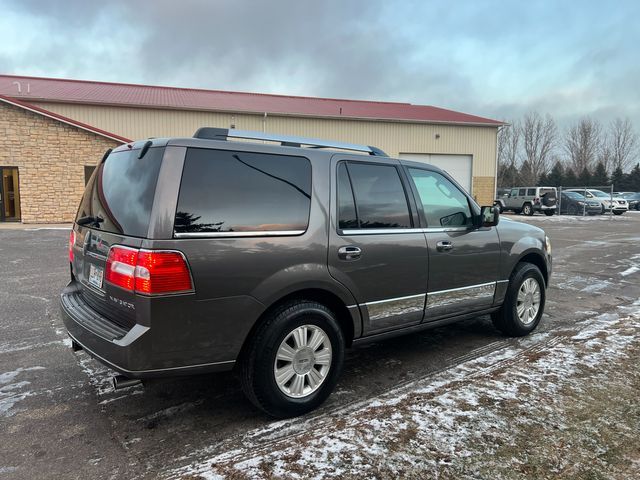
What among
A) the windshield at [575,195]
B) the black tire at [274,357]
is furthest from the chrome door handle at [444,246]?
the windshield at [575,195]

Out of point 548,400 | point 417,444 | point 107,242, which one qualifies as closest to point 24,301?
point 107,242

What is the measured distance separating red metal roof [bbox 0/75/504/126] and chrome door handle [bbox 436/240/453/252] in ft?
72.0

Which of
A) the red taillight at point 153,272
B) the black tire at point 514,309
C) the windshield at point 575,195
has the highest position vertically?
the windshield at point 575,195

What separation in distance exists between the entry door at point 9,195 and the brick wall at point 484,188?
2408 centimetres

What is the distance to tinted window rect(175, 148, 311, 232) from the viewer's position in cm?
290

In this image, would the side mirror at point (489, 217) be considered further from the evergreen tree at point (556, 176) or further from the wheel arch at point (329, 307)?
the evergreen tree at point (556, 176)

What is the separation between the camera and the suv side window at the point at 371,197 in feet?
11.9

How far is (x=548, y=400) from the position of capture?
3592 mm

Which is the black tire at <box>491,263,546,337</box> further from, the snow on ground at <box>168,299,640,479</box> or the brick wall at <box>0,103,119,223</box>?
the brick wall at <box>0,103,119,223</box>

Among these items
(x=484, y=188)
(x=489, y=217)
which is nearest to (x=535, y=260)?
(x=489, y=217)

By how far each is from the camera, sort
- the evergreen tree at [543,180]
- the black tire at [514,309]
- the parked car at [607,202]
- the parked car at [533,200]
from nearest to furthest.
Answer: the black tire at [514,309] < the parked car at [533,200] < the parked car at [607,202] < the evergreen tree at [543,180]

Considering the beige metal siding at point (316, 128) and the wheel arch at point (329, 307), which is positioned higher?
the beige metal siding at point (316, 128)

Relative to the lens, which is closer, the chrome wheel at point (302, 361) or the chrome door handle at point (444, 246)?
the chrome wheel at point (302, 361)

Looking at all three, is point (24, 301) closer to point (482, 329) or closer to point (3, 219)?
point (482, 329)
